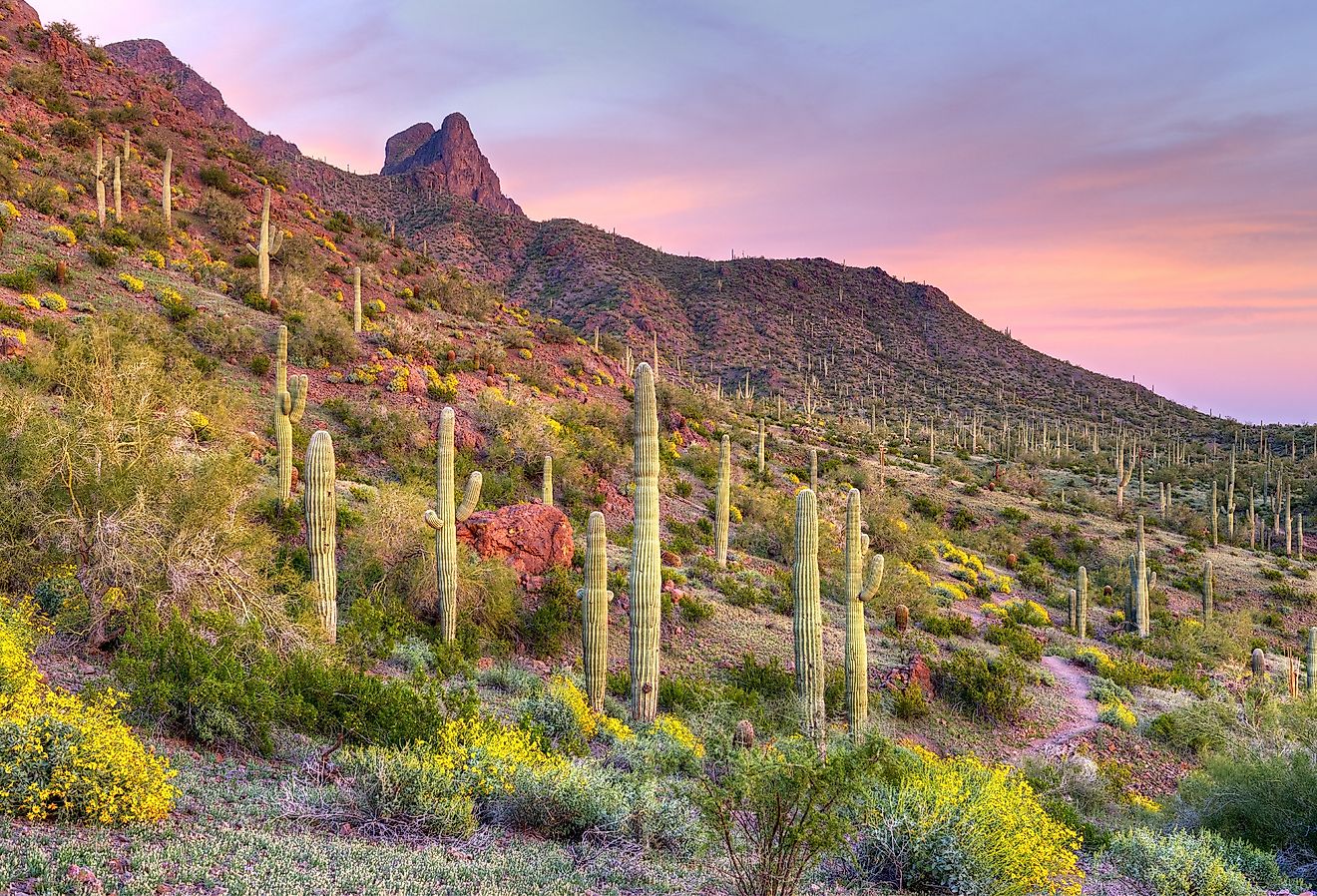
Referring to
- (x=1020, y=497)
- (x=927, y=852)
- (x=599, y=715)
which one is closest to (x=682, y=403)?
(x=1020, y=497)

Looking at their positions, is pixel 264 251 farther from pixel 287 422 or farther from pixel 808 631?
pixel 808 631

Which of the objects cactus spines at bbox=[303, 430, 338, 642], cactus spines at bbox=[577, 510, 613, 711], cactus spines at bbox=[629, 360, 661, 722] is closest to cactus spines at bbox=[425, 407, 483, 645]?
cactus spines at bbox=[303, 430, 338, 642]

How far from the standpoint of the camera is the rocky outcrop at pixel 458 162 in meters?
103

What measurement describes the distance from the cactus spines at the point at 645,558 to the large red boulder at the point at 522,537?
14.9 ft

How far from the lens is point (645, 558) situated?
1060 centimetres

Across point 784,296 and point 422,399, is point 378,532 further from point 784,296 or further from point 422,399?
point 784,296

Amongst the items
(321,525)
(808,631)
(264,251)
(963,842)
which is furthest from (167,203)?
(963,842)

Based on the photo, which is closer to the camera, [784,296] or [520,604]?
[520,604]

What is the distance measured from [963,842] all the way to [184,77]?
11641cm

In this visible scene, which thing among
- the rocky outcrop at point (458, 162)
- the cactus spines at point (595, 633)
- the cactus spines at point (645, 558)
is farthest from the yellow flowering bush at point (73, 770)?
the rocky outcrop at point (458, 162)

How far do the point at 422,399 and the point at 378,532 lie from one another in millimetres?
12077

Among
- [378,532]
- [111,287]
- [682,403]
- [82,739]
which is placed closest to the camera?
[82,739]

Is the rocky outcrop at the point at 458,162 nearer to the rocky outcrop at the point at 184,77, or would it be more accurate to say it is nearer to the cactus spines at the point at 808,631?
the rocky outcrop at the point at 184,77

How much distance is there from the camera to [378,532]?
Answer: 13219mm
